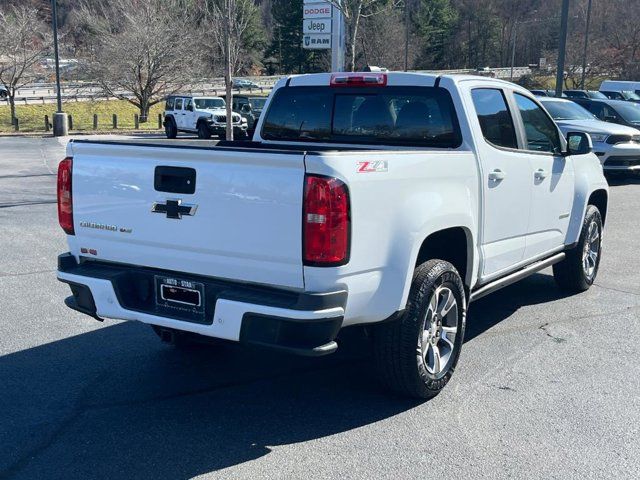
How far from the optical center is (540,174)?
225 inches

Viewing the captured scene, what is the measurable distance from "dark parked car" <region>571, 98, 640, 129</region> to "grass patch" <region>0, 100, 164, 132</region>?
24885 mm

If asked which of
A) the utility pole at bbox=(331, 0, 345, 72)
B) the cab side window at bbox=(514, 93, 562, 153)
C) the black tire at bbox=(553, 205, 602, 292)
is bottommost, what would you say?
the black tire at bbox=(553, 205, 602, 292)

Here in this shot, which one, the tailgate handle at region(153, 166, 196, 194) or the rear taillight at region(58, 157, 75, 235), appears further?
the rear taillight at region(58, 157, 75, 235)

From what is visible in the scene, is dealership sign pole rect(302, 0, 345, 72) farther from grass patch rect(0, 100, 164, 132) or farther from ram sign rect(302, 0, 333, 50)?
grass patch rect(0, 100, 164, 132)

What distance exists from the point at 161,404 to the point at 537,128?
3.80 m

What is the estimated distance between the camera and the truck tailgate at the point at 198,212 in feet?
11.8

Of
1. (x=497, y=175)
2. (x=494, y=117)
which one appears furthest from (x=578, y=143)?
(x=497, y=175)

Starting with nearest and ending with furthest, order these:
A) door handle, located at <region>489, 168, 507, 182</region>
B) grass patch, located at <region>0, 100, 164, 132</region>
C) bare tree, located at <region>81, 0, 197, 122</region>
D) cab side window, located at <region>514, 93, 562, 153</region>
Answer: door handle, located at <region>489, 168, 507, 182</region>, cab side window, located at <region>514, 93, 562, 153</region>, grass patch, located at <region>0, 100, 164, 132</region>, bare tree, located at <region>81, 0, 197, 122</region>

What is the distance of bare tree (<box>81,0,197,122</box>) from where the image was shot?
129 feet

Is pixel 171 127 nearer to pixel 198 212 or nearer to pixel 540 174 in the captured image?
pixel 540 174

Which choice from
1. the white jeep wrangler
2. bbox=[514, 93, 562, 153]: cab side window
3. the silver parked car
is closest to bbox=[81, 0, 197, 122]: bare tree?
the white jeep wrangler

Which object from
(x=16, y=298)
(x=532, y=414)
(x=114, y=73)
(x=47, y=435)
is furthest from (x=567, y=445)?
(x=114, y=73)

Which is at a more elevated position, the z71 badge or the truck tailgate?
the z71 badge

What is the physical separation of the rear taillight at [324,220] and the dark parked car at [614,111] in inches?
661
